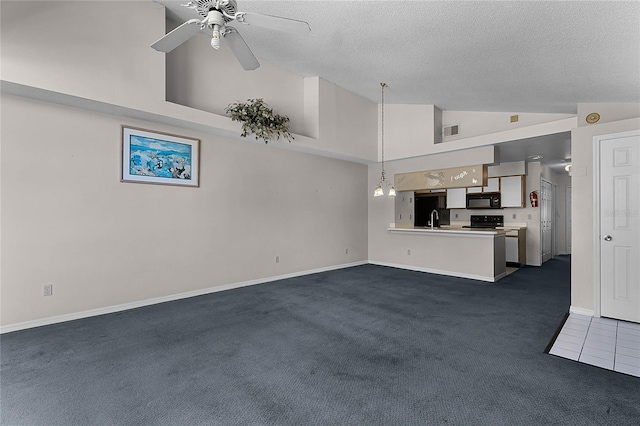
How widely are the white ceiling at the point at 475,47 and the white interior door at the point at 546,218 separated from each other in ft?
7.96

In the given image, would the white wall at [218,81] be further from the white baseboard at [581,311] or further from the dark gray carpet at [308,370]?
the white baseboard at [581,311]

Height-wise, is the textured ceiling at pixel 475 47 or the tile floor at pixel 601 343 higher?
the textured ceiling at pixel 475 47

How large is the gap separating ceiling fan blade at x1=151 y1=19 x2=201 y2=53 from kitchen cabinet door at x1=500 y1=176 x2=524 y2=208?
7206 millimetres

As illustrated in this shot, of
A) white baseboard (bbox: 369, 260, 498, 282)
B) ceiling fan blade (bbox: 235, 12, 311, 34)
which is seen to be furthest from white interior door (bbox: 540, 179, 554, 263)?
ceiling fan blade (bbox: 235, 12, 311, 34)

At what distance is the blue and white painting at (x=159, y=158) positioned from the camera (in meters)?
3.82

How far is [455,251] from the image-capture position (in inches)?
227

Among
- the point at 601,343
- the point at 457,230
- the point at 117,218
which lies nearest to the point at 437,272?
the point at 457,230

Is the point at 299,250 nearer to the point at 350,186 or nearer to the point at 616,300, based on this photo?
the point at 350,186

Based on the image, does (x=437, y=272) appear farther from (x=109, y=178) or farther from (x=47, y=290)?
(x=47, y=290)

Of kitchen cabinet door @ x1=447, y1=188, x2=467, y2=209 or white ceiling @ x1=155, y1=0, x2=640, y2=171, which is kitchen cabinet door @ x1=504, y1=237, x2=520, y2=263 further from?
white ceiling @ x1=155, y1=0, x2=640, y2=171

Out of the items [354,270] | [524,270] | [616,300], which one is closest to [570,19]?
[616,300]

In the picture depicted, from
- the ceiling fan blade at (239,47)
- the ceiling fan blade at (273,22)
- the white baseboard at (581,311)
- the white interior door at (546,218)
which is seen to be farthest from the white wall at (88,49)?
the white interior door at (546,218)

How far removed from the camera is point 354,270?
20.5 feet

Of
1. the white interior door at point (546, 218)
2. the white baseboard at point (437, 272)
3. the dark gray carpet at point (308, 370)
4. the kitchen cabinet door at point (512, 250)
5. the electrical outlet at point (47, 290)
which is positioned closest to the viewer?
the dark gray carpet at point (308, 370)
